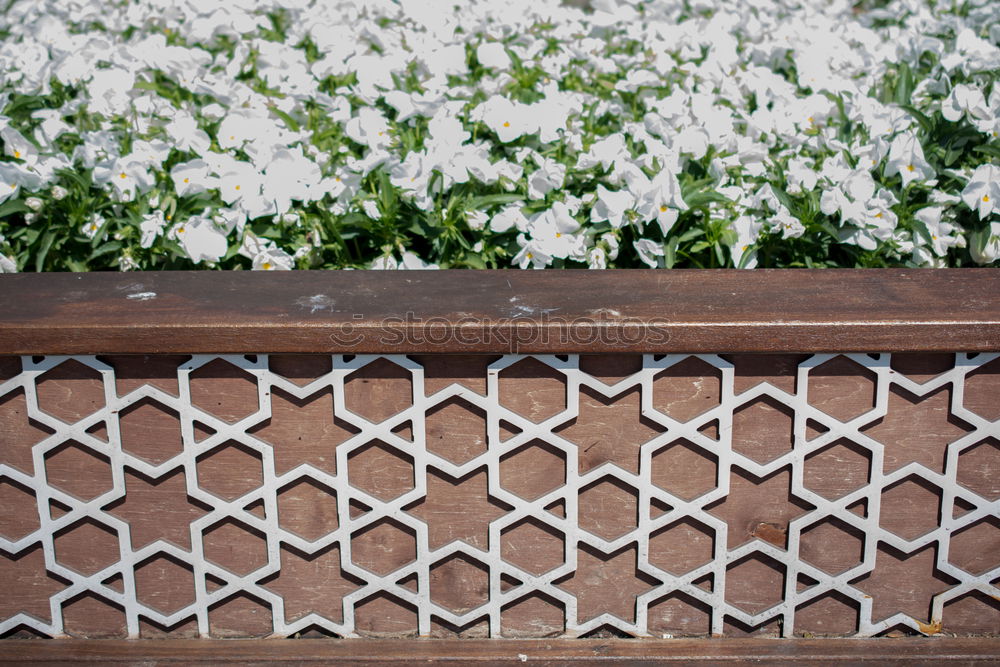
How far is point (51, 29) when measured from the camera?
10.2 feet

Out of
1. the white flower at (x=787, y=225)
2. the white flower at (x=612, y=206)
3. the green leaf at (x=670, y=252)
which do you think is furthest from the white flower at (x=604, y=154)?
the white flower at (x=787, y=225)

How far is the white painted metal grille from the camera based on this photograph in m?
1.58

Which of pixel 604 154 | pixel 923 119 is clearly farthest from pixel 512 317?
pixel 923 119

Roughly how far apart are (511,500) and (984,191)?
3.80 ft

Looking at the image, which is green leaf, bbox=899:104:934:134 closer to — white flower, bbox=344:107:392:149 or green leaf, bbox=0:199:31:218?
white flower, bbox=344:107:392:149

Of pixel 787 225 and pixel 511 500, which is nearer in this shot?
pixel 511 500

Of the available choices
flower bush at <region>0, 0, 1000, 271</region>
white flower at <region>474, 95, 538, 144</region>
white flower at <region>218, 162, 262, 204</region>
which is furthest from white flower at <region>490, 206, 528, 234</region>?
white flower at <region>218, 162, 262, 204</region>

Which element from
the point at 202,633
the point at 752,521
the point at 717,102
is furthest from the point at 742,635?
the point at 717,102

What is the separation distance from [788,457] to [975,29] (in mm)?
2300

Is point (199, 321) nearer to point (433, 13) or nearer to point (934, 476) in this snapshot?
point (934, 476)

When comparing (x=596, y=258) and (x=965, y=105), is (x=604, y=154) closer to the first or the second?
(x=596, y=258)

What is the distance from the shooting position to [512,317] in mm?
1503

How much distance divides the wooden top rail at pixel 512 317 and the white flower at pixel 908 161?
1.15 feet

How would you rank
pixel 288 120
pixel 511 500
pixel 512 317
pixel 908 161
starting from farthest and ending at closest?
pixel 288 120 < pixel 908 161 < pixel 511 500 < pixel 512 317
